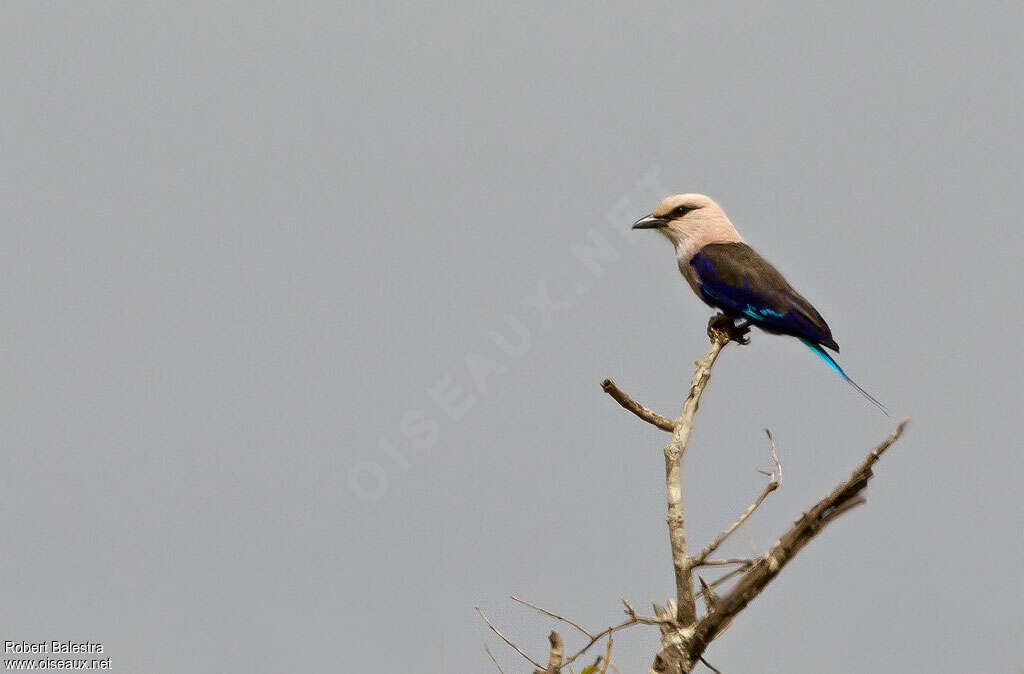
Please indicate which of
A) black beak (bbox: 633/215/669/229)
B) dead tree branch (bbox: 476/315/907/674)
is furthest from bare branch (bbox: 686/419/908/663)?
black beak (bbox: 633/215/669/229)

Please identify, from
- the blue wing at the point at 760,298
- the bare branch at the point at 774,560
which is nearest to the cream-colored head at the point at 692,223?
the blue wing at the point at 760,298

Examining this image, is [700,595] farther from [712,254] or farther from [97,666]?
[97,666]

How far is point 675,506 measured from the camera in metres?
7.41

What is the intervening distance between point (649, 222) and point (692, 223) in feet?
1.54

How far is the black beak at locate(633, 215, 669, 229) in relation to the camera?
11.7 metres

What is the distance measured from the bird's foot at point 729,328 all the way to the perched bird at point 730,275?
0.05 meters

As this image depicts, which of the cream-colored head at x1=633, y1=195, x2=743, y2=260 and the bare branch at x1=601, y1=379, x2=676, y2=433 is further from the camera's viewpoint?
the cream-colored head at x1=633, y1=195, x2=743, y2=260

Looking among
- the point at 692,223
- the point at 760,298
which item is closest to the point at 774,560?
the point at 760,298

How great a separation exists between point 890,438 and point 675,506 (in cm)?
144

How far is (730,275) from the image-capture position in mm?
10719

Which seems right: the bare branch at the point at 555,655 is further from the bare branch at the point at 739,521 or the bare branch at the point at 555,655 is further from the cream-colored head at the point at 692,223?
the cream-colored head at the point at 692,223

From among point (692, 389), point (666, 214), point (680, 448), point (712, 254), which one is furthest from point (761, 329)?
point (680, 448)

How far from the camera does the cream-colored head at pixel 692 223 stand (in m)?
11.4

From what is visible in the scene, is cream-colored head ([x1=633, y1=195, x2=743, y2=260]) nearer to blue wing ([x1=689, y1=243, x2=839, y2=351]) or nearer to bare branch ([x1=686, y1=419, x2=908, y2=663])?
blue wing ([x1=689, y1=243, x2=839, y2=351])
